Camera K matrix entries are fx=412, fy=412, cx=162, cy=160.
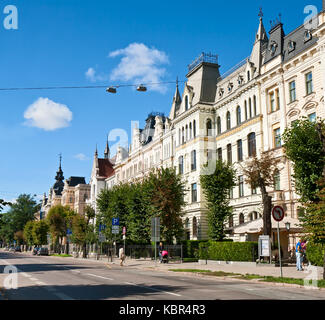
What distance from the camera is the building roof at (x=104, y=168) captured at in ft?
309

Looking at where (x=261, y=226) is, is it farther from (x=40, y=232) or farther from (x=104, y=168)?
(x=40, y=232)

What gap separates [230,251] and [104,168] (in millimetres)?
67681

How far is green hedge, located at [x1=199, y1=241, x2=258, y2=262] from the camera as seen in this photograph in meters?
28.8

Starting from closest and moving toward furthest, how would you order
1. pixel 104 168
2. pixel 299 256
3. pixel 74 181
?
1. pixel 299 256
2. pixel 104 168
3. pixel 74 181

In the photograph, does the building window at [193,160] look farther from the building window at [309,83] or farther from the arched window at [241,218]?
the building window at [309,83]

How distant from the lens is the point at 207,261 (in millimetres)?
34094

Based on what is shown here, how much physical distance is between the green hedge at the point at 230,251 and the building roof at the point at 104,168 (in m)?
60.5

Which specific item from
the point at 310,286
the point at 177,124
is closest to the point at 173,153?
the point at 177,124

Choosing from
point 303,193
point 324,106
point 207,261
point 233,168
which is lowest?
point 207,261

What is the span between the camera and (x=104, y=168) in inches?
3777

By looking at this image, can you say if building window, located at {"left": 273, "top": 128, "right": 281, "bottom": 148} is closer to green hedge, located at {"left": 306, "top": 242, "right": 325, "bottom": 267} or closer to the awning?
the awning

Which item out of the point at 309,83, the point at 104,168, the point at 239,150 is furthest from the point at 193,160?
the point at 104,168

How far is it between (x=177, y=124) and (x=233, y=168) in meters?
12.9

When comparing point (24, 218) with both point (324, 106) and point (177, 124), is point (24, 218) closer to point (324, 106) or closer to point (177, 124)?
point (177, 124)
